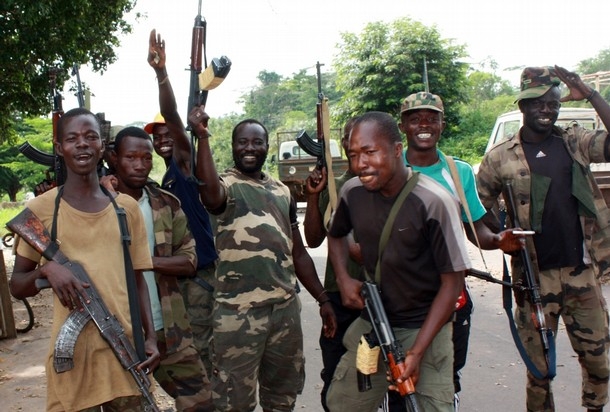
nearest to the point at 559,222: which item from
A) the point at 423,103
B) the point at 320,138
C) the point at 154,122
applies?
the point at 423,103

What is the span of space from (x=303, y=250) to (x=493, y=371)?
2.29 m

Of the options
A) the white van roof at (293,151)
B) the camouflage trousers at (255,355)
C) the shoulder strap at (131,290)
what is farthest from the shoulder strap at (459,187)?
the white van roof at (293,151)

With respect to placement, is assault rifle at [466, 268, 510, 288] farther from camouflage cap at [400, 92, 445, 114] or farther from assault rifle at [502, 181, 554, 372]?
camouflage cap at [400, 92, 445, 114]

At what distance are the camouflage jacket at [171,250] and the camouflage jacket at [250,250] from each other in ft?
0.64

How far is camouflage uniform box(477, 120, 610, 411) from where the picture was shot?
4082mm

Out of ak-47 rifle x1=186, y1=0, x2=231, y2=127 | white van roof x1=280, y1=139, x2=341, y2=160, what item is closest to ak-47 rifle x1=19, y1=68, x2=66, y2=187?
ak-47 rifle x1=186, y1=0, x2=231, y2=127

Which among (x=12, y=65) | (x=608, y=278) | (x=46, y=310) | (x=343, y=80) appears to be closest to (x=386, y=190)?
(x=608, y=278)

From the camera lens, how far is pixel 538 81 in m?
4.20

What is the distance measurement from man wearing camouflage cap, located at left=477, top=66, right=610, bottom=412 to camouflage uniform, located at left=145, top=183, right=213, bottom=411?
6.54ft

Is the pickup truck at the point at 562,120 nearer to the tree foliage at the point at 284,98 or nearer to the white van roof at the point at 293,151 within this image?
the white van roof at the point at 293,151

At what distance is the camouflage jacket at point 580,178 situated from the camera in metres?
4.12

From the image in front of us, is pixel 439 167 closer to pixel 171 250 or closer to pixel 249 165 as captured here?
pixel 249 165

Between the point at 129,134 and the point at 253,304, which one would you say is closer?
the point at 253,304

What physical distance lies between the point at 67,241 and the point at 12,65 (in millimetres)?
7707
